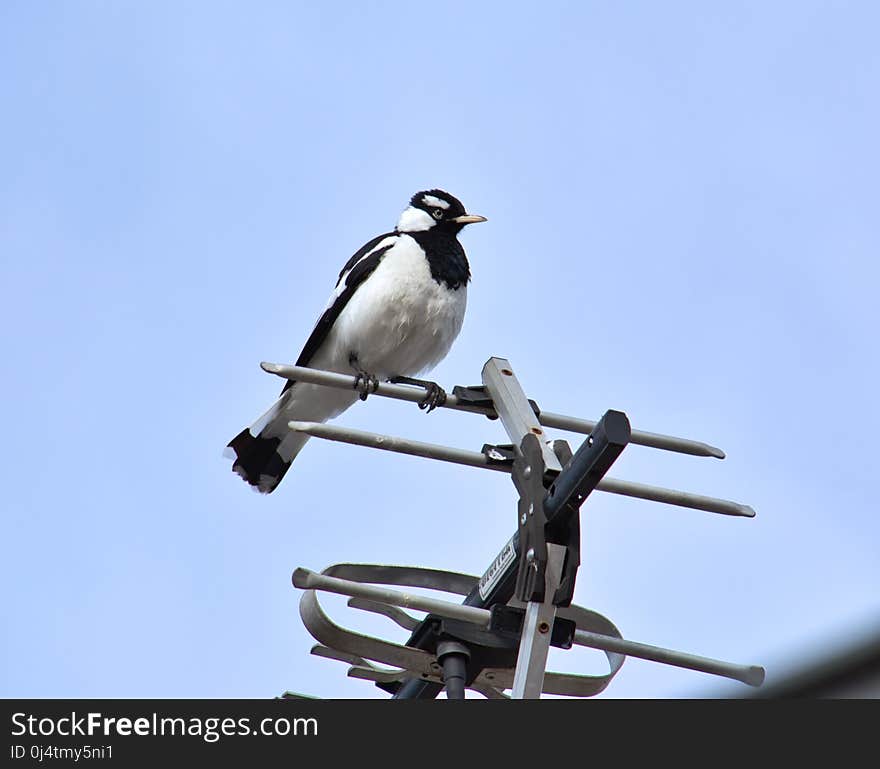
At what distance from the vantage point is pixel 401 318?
7.41 meters

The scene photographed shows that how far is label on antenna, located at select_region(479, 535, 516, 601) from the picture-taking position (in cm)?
415

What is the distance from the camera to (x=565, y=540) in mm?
4000

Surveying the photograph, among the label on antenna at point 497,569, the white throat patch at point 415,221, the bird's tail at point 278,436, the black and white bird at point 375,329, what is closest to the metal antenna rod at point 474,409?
the label on antenna at point 497,569

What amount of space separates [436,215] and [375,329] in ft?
4.28

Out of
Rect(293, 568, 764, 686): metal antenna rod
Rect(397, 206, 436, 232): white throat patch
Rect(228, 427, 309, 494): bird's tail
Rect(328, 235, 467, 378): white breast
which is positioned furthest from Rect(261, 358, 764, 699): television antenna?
Rect(397, 206, 436, 232): white throat patch

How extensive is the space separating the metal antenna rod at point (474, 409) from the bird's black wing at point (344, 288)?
266cm

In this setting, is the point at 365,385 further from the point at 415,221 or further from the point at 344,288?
the point at 415,221

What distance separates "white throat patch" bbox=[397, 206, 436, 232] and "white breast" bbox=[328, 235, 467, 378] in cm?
60

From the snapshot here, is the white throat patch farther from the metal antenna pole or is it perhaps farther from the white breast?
the metal antenna pole

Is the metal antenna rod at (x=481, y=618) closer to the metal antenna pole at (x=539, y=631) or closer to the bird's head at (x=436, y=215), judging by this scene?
the metal antenna pole at (x=539, y=631)

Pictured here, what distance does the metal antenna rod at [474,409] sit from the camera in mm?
4634
